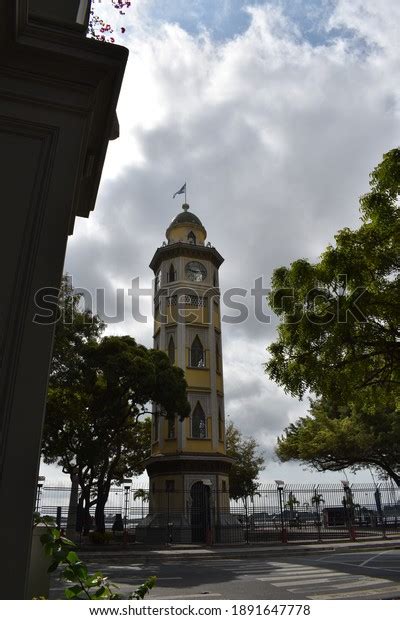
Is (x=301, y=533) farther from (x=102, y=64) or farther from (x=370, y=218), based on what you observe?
(x=102, y=64)

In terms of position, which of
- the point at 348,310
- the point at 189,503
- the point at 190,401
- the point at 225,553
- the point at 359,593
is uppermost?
the point at 190,401

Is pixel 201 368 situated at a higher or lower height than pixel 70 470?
higher

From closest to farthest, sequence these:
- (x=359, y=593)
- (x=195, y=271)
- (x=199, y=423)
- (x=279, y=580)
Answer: (x=359, y=593) < (x=279, y=580) < (x=199, y=423) < (x=195, y=271)

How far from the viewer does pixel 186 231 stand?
110 feet

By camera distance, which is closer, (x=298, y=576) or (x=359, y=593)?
(x=359, y=593)

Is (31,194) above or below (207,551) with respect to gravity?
above

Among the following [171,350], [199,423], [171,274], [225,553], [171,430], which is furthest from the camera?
[171,274]

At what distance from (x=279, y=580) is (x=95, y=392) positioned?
15.2 m

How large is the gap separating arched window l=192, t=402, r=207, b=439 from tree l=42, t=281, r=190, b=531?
10.7 ft

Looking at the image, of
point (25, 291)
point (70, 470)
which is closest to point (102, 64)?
point (25, 291)

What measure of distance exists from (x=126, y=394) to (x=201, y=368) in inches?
232

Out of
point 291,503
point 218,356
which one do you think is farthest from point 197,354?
point 291,503

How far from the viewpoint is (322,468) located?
34906 millimetres

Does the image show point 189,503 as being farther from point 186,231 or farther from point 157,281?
point 186,231
